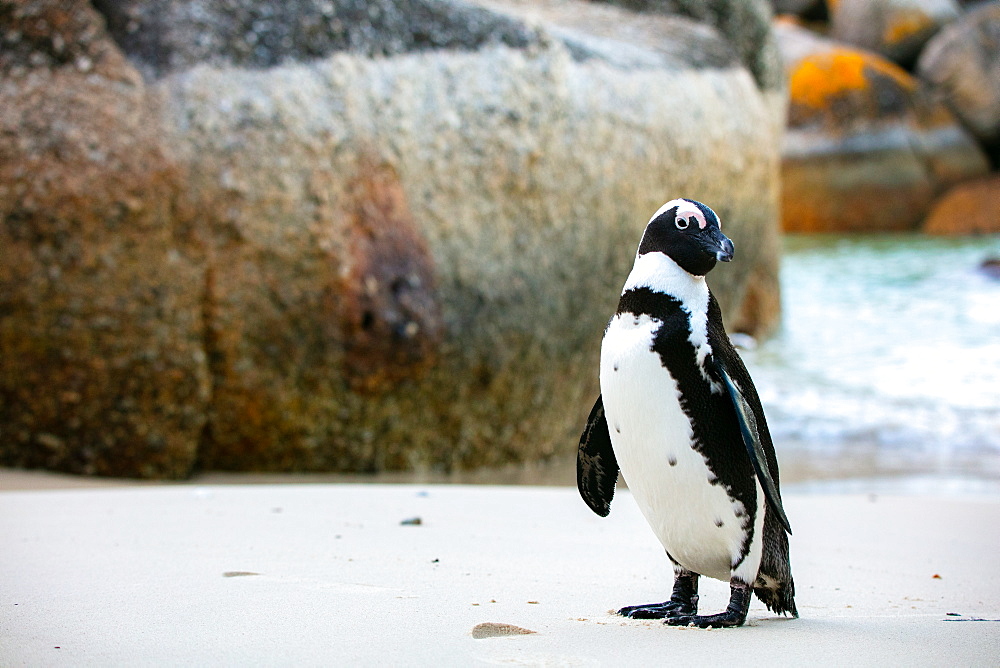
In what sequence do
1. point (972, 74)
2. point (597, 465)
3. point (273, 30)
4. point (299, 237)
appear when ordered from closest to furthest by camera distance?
point (597, 465)
point (299, 237)
point (273, 30)
point (972, 74)

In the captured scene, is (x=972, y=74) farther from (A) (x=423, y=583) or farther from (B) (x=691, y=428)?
(A) (x=423, y=583)

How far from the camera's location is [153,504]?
116 inches

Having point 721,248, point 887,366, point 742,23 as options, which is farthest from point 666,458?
point 887,366

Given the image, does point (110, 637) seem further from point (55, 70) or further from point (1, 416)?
point (55, 70)

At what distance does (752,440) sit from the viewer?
6.07ft

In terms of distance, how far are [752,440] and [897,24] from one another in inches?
698

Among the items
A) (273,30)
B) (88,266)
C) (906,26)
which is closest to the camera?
(88,266)

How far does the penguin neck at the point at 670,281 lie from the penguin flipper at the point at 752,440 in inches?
5.6

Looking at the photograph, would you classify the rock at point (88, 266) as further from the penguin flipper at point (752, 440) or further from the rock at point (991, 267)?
the rock at point (991, 267)

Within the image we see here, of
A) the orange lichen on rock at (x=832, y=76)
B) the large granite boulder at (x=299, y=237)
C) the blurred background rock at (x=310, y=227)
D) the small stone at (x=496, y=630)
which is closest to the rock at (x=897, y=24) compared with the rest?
the orange lichen on rock at (x=832, y=76)

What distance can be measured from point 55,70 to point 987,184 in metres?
15.8

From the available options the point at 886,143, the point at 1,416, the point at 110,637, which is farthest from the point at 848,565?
the point at 886,143

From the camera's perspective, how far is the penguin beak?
75.5 inches

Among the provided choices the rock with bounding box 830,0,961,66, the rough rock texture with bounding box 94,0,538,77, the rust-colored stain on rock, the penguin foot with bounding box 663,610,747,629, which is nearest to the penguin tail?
the penguin foot with bounding box 663,610,747,629
